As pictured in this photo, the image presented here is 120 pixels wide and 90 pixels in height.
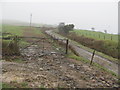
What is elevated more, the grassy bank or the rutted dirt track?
the grassy bank

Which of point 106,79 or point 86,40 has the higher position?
point 86,40

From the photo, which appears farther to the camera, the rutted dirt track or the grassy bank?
the grassy bank

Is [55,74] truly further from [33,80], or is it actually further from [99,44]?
[99,44]

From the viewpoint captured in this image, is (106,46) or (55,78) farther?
(106,46)

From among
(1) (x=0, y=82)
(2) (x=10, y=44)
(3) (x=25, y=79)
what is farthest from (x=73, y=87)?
(2) (x=10, y=44)

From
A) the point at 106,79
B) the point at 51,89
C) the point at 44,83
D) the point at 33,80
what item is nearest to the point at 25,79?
the point at 33,80

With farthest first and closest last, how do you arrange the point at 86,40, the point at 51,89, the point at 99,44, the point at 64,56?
the point at 86,40 → the point at 99,44 → the point at 64,56 → the point at 51,89

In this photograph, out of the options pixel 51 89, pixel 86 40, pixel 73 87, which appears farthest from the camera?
pixel 86 40

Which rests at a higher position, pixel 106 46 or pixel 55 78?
pixel 106 46

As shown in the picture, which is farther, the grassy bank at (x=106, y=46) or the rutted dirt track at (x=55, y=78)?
the grassy bank at (x=106, y=46)

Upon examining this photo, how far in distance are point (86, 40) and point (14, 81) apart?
867 inches

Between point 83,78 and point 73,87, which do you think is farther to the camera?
point 83,78

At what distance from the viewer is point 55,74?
8266mm

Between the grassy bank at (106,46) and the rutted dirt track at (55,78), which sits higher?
the grassy bank at (106,46)
